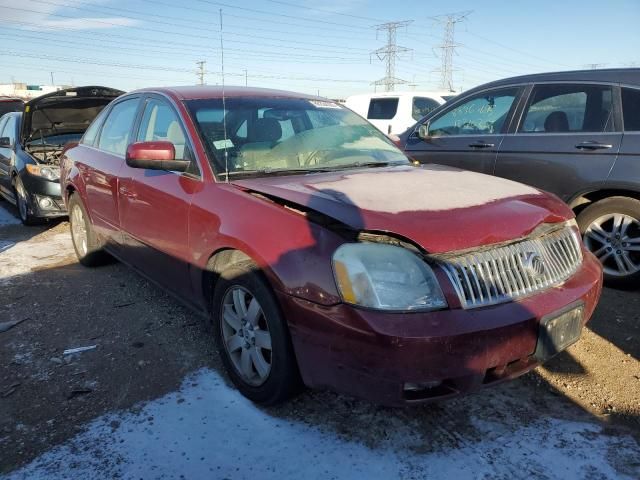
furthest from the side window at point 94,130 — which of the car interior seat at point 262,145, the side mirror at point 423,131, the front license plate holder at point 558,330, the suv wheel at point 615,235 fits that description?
the suv wheel at point 615,235

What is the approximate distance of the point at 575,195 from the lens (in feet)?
14.0

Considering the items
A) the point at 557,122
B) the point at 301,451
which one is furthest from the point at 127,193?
the point at 557,122

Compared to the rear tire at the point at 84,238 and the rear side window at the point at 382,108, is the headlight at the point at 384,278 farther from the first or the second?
Answer: the rear side window at the point at 382,108

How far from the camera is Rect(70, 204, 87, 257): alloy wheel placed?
4906 mm

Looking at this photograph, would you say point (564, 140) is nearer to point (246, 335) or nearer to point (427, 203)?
point (427, 203)

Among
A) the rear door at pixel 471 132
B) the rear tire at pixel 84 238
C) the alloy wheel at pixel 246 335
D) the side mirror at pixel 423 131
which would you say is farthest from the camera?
the side mirror at pixel 423 131

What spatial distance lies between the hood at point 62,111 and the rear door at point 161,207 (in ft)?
12.9

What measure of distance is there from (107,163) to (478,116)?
11.5 ft

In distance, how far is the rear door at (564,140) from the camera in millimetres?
4133

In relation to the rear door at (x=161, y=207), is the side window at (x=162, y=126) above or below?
above

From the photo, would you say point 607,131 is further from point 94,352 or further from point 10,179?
point 10,179

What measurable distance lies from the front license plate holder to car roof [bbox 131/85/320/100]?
2.47 m

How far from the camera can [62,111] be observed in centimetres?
734

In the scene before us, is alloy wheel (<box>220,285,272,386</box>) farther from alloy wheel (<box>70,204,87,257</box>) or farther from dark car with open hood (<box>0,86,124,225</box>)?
dark car with open hood (<box>0,86,124,225</box>)
